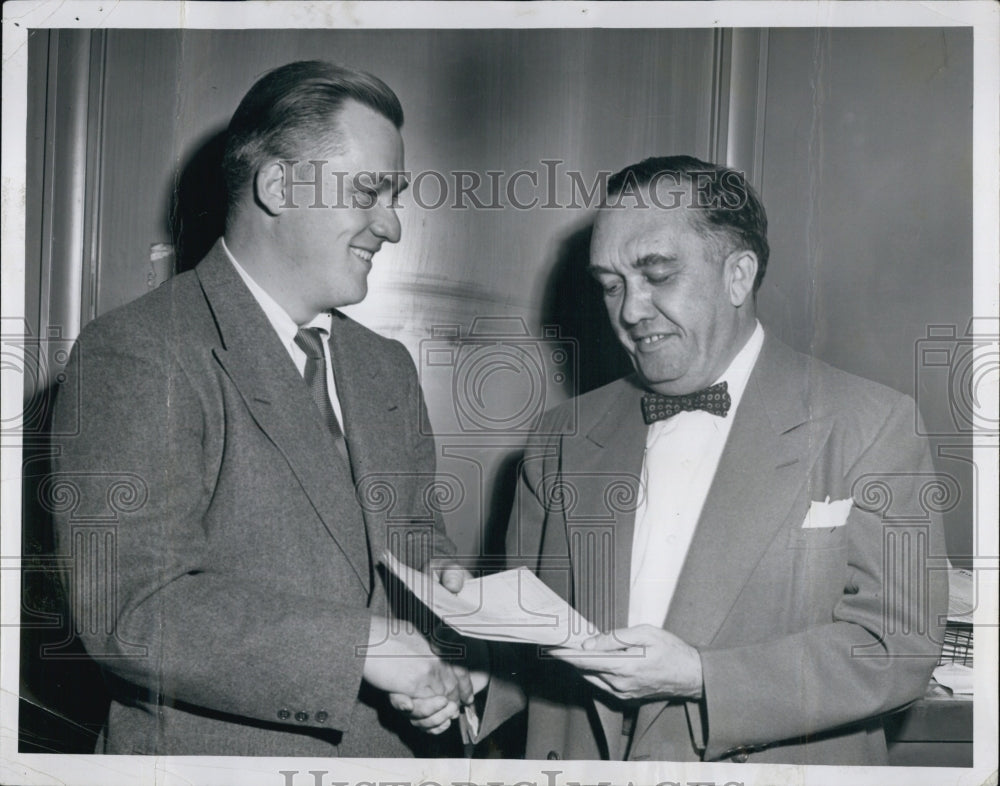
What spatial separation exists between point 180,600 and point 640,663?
112 cm

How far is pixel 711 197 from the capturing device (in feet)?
8.93

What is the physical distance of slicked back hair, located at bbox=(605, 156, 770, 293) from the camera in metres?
2.71

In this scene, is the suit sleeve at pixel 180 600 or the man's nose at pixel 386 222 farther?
the man's nose at pixel 386 222

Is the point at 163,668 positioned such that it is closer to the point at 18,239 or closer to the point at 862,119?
the point at 18,239

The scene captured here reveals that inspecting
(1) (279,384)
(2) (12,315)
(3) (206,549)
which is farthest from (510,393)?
(2) (12,315)

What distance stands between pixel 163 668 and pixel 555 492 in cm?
104

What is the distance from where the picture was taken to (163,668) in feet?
8.60

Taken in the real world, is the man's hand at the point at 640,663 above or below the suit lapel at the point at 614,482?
below

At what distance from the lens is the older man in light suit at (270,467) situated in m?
2.60

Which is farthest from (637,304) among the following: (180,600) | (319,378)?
(180,600)

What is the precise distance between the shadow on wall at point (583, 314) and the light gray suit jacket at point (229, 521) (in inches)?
17.4

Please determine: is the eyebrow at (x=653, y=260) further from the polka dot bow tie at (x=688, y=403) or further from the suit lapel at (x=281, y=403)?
the suit lapel at (x=281, y=403)

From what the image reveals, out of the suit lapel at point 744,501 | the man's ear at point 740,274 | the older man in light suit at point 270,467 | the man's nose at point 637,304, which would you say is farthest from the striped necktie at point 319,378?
the man's ear at point 740,274

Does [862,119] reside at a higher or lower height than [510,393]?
higher
